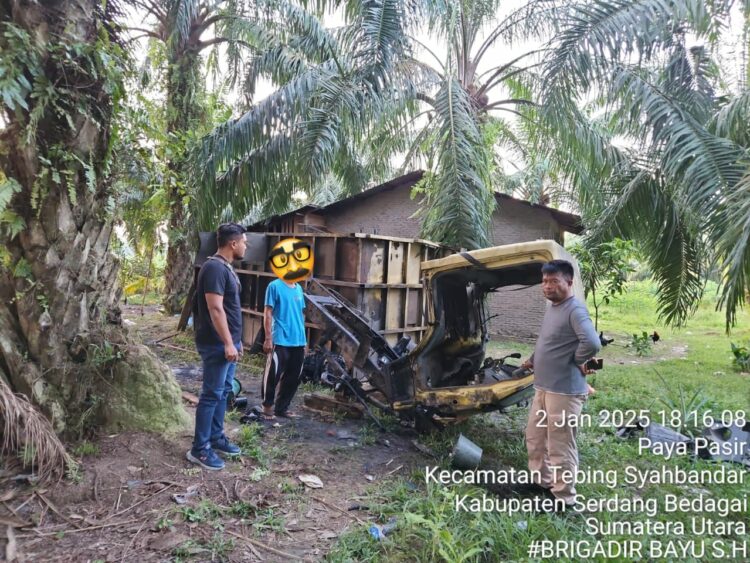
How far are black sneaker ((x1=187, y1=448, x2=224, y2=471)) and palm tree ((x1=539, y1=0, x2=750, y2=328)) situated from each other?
4622 mm

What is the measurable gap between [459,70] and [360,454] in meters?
8.09

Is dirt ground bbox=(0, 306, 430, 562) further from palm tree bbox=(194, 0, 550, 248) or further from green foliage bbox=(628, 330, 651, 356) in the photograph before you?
green foliage bbox=(628, 330, 651, 356)

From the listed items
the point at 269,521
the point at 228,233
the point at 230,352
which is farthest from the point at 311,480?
the point at 228,233

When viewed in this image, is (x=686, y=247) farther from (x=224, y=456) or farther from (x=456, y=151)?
(x=224, y=456)

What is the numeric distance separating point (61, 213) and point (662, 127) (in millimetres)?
6517

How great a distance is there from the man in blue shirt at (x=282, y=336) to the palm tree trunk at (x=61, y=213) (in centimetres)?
153

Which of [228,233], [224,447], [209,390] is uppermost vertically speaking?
[228,233]

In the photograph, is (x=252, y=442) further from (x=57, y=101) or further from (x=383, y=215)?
(x=383, y=215)

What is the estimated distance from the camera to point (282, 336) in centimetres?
486

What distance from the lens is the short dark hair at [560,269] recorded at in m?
3.36

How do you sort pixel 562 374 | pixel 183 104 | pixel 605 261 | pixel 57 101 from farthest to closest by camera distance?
pixel 183 104 < pixel 605 261 < pixel 562 374 < pixel 57 101

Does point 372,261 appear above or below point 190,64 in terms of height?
below

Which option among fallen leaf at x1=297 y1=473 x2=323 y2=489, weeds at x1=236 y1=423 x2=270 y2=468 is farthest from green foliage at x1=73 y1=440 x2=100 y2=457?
fallen leaf at x1=297 y1=473 x2=323 y2=489

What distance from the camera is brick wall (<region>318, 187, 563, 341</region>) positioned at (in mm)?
11156
